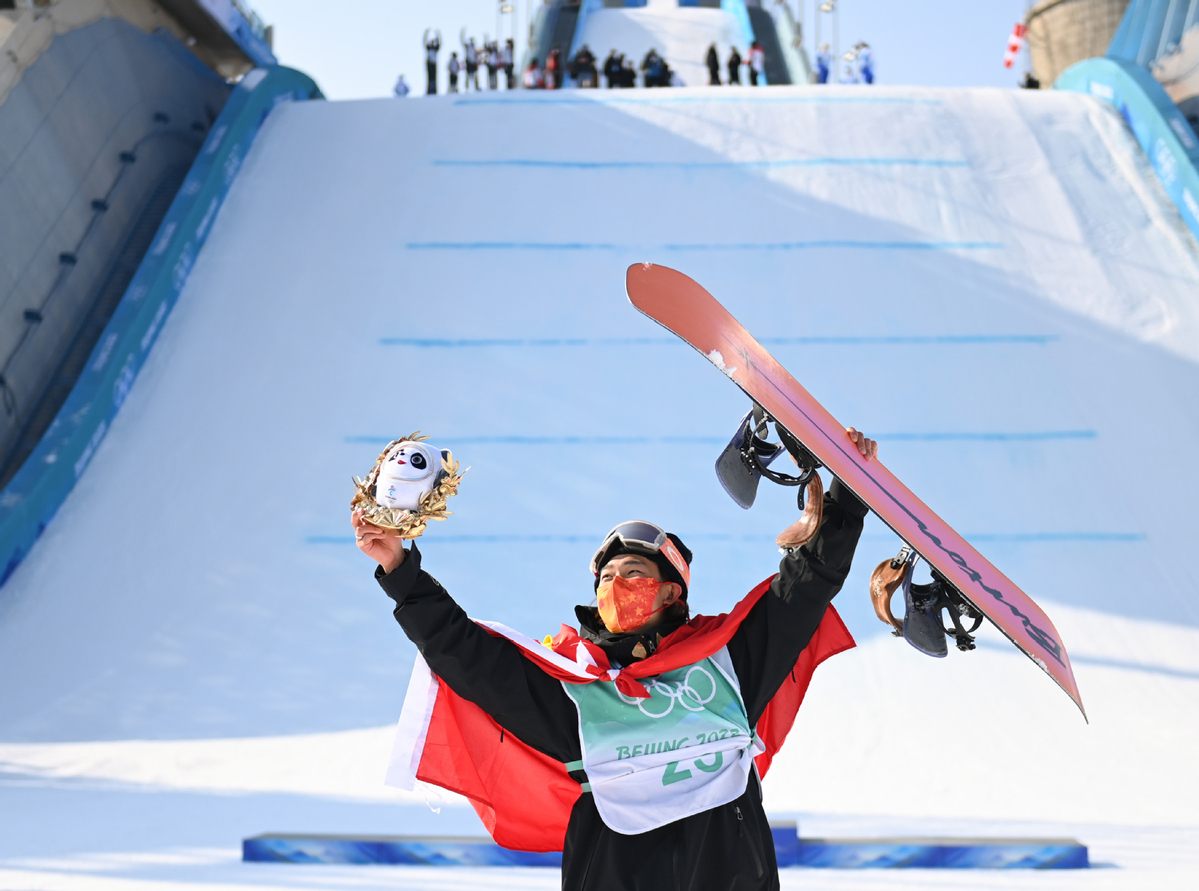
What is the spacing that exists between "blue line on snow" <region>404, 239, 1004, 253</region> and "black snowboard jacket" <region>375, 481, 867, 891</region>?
5.49 meters

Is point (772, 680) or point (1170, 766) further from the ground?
point (772, 680)

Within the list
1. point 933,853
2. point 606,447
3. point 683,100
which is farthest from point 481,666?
point 683,100

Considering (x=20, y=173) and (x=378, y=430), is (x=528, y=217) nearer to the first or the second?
(x=378, y=430)

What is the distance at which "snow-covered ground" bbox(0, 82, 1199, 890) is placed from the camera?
357 cm

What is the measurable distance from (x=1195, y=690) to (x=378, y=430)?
154 inches

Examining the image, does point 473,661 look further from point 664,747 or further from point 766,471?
point 766,471

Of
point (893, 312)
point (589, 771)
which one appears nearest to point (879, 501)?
point (589, 771)

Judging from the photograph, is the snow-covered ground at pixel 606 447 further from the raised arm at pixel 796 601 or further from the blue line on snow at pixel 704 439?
the raised arm at pixel 796 601

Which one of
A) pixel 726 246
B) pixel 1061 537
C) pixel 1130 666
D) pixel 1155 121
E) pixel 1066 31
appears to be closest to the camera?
pixel 1130 666

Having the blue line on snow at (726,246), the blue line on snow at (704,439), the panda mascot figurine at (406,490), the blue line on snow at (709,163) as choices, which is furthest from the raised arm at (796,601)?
the blue line on snow at (709,163)

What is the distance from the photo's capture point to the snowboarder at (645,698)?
4.70 ft

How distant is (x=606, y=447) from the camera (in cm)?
550

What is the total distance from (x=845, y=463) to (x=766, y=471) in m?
0.13

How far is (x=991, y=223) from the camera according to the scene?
695cm
